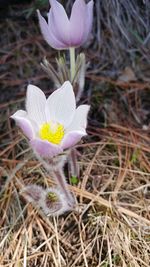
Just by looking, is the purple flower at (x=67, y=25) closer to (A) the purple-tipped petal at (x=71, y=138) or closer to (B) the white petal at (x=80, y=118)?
(B) the white petal at (x=80, y=118)

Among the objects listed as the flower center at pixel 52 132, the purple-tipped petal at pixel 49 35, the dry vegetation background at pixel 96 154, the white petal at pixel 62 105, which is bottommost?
the dry vegetation background at pixel 96 154

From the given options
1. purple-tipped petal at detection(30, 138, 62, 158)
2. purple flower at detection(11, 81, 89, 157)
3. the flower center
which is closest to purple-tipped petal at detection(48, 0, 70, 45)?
purple flower at detection(11, 81, 89, 157)

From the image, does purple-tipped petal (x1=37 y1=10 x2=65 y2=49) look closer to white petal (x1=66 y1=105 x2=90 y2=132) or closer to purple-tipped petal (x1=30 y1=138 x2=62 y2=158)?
white petal (x1=66 y1=105 x2=90 y2=132)

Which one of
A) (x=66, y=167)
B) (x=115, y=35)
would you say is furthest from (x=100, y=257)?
(x=115, y=35)

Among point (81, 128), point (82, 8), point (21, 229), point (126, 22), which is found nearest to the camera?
point (81, 128)

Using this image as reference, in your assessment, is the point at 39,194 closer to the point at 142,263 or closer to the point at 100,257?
the point at 100,257

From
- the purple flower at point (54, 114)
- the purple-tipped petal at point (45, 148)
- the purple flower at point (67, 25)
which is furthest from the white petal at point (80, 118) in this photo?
the purple flower at point (67, 25)
